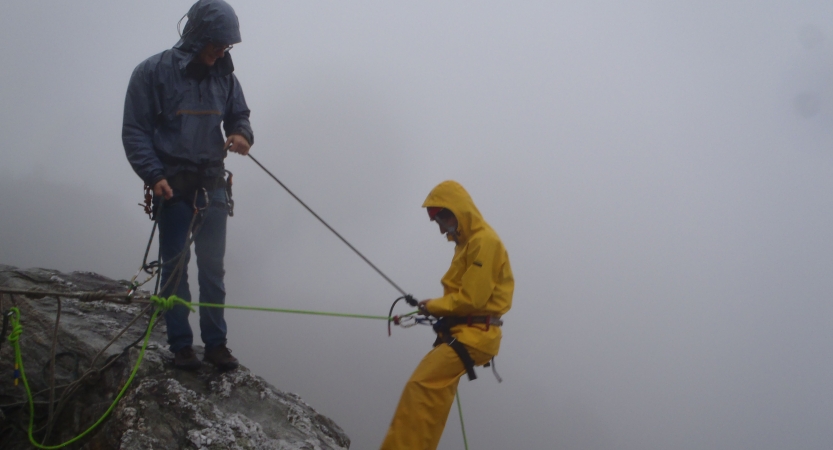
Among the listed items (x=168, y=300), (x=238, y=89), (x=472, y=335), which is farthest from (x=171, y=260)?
(x=472, y=335)

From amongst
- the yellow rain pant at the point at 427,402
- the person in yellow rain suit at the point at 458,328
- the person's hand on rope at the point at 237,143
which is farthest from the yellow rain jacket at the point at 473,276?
the person's hand on rope at the point at 237,143

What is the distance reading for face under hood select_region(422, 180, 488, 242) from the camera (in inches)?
191

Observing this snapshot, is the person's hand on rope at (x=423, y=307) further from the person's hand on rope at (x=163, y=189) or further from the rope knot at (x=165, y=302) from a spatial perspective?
the person's hand on rope at (x=163, y=189)

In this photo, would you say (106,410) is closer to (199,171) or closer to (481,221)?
(199,171)

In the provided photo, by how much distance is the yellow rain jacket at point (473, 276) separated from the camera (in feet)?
14.9

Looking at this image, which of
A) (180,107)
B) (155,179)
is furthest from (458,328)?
(180,107)

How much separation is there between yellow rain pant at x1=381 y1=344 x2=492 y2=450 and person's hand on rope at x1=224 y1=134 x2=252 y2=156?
7.56 ft

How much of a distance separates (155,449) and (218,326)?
1.12 meters

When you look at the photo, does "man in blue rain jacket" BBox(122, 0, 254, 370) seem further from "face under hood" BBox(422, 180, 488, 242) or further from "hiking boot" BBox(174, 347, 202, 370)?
"face under hood" BBox(422, 180, 488, 242)

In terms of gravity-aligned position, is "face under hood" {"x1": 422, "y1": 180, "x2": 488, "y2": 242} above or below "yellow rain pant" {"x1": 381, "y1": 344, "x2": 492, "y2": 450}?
above

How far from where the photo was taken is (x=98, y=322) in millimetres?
6172

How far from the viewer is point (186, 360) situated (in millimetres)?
5105

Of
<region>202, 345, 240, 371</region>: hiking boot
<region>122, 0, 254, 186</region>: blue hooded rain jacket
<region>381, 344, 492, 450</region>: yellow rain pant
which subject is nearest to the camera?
<region>381, 344, 492, 450</region>: yellow rain pant

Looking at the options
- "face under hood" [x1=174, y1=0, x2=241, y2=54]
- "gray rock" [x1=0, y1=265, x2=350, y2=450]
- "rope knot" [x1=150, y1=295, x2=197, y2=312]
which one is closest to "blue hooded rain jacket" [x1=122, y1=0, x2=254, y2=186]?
"face under hood" [x1=174, y1=0, x2=241, y2=54]
